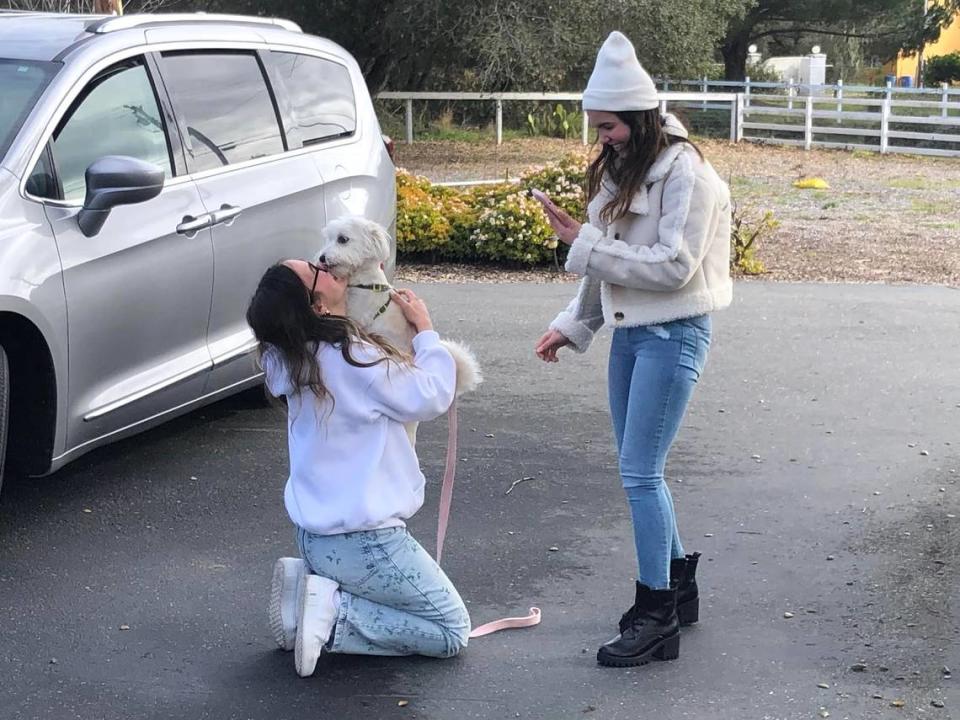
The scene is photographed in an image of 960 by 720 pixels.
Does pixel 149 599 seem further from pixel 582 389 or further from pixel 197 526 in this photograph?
pixel 582 389

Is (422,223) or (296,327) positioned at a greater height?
(296,327)

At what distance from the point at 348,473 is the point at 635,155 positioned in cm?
129

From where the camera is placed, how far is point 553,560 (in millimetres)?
4969

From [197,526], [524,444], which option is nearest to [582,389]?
[524,444]

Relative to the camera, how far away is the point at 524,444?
Result: 6477 millimetres

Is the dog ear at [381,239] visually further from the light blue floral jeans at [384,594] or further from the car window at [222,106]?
the car window at [222,106]

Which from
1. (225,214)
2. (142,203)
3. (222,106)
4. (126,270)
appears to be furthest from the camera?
(222,106)

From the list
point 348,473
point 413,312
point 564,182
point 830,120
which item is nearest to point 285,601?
point 348,473

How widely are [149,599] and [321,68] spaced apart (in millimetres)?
3446

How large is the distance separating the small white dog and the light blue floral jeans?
562 millimetres

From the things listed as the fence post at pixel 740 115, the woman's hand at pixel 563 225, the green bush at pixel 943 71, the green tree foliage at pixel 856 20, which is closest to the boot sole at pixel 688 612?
the woman's hand at pixel 563 225

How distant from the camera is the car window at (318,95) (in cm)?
667

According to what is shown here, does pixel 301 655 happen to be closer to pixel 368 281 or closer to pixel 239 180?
pixel 368 281

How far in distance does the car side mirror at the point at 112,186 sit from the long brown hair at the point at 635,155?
6.23 feet
